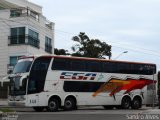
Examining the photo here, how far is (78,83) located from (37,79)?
3.68m

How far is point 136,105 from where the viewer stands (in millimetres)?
38188

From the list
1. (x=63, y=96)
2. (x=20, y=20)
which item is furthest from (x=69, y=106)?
(x=20, y=20)

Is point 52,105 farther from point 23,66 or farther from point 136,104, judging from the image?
point 136,104

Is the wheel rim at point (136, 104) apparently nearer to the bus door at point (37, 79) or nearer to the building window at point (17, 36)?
the bus door at point (37, 79)

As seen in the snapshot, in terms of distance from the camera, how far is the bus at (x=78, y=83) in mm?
32031

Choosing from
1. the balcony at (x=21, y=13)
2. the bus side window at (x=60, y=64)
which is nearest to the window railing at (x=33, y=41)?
the balcony at (x=21, y=13)

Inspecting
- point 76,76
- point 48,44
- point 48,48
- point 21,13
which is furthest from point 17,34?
point 76,76

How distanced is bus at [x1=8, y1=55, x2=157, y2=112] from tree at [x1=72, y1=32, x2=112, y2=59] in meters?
42.1

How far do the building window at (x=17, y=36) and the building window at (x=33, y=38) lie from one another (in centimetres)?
79

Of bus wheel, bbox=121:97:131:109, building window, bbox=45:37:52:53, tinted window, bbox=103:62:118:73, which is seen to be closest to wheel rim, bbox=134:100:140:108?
bus wheel, bbox=121:97:131:109

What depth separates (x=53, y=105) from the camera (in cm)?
3297

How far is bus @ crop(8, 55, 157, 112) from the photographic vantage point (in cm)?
3203

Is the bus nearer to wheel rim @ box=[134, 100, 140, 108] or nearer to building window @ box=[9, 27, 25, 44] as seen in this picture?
wheel rim @ box=[134, 100, 140, 108]

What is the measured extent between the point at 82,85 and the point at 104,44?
4904 cm
